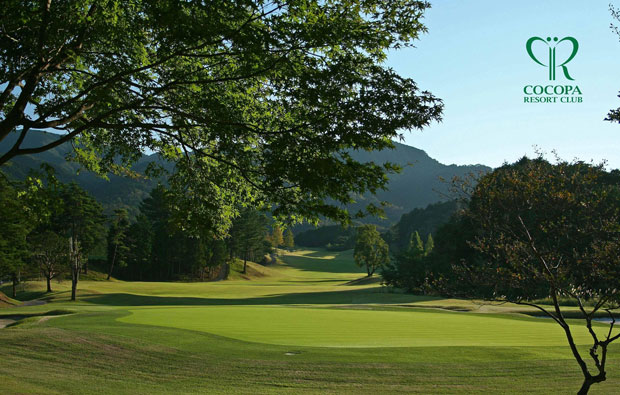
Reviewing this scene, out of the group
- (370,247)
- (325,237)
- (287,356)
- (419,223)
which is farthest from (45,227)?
(325,237)

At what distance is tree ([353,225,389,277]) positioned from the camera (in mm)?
74188

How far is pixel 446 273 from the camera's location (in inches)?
1601

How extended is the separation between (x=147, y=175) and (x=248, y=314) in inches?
450

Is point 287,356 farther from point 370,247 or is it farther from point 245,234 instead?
point 245,234

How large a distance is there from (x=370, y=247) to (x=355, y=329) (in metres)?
58.3

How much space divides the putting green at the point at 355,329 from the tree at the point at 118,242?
152ft

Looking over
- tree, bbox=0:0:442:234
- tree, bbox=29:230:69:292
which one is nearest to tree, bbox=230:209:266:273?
tree, bbox=29:230:69:292

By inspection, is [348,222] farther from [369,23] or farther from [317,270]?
[317,270]

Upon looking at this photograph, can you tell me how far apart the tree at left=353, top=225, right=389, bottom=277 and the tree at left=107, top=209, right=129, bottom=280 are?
3407 cm

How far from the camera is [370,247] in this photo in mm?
75125

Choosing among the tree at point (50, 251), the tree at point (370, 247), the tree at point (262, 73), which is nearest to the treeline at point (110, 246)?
the tree at point (50, 251)

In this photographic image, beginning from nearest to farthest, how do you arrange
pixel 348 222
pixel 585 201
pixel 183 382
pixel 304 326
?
pixel 348 222 → pixel 585 201 → pixel 183 382 → pixel 304 326

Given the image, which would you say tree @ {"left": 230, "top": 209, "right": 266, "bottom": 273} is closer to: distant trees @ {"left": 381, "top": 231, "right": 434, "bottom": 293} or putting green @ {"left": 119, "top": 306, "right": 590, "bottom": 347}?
distant trees @ {"left": 381, "top": 231, "right": 434, "bottom": 293}

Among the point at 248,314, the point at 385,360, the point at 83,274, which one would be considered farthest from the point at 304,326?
the point at 83,274
